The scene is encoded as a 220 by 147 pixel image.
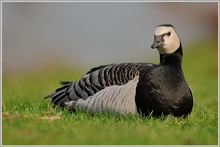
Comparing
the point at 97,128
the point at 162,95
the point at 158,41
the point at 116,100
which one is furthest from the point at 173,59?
the point at 97,128

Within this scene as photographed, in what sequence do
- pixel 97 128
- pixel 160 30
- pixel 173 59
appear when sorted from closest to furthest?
pixel 97 128, pixel 160 30, pixel 173 59

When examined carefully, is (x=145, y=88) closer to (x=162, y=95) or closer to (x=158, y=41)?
(x=162, y=95)

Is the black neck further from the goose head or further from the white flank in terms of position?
the white flank

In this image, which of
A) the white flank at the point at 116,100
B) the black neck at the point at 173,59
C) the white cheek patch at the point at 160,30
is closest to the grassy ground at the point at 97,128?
the white flank at the point at 116,100

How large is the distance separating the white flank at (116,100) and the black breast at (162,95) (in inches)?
3.8

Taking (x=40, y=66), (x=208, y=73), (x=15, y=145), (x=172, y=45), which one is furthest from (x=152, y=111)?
(x=40, y=66)

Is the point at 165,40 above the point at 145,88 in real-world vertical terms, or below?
above

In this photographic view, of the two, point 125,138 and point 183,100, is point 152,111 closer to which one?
point 183,100

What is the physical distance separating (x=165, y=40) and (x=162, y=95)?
0.93 m

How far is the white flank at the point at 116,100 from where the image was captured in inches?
305

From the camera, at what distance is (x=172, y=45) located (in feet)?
26.6

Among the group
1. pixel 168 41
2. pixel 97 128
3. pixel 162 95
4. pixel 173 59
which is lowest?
pixel 97 128

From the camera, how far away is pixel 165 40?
796 cm

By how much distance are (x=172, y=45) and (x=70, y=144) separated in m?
3.05
